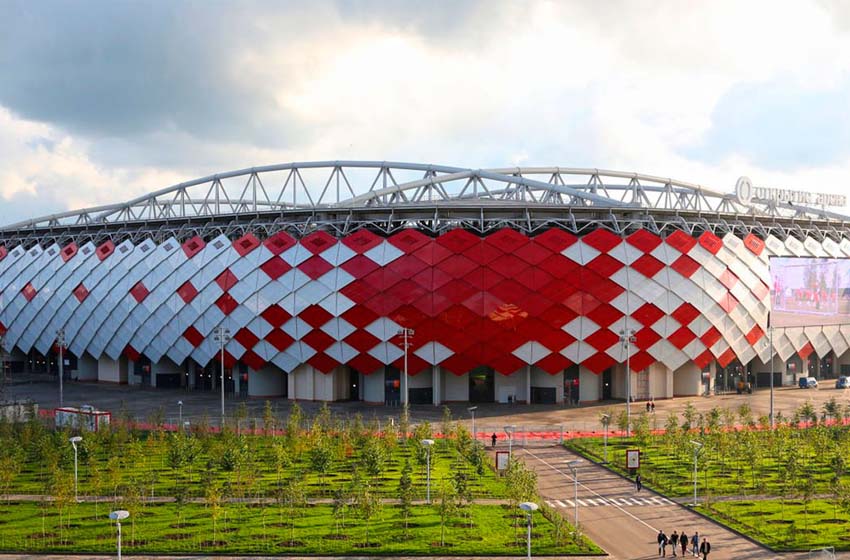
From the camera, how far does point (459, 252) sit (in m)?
66.6

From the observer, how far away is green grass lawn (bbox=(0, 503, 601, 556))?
2881 cm

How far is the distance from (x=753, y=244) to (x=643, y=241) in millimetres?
13926

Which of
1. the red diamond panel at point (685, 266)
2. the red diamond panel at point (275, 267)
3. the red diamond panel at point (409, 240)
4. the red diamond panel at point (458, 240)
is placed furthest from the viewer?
the red diamond panel at point (275, 267)

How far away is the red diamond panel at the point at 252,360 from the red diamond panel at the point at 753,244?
47.0m

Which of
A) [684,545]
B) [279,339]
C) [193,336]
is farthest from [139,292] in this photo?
[684,545]

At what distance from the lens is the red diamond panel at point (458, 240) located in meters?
66.8

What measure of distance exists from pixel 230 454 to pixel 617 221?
44180mm

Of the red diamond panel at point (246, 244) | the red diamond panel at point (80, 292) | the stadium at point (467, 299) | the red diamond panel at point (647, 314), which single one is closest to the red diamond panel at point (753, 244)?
the stadium at point (467, 299)

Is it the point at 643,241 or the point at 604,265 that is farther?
the point at 643,241

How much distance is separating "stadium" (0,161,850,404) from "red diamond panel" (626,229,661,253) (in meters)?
0.19

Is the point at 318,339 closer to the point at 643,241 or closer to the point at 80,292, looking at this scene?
the point at 643,241

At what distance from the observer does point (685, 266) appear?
69250 millimetres

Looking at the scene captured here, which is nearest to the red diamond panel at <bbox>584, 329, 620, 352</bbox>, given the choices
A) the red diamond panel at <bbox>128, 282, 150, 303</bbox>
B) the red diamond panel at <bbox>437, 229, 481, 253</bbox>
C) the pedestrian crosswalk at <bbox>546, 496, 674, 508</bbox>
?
the red diamond panel at <bbox>437, 229, 481, 253</bbox>

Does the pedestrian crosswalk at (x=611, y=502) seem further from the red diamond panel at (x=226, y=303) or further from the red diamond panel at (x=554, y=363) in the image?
the red diamond panel at (x=226, y=303)
